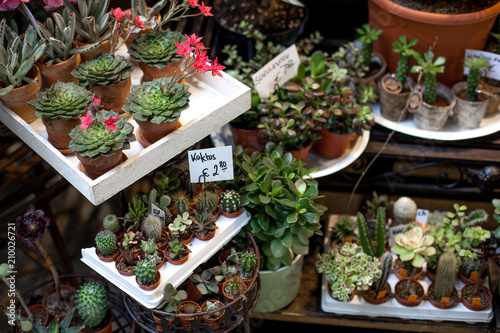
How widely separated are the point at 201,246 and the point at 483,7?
1.31 meters

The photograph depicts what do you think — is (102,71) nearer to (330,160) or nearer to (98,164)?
(98,164)

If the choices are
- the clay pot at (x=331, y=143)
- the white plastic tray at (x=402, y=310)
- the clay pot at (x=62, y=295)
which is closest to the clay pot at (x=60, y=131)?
the clay pot at (x=62, y=295)

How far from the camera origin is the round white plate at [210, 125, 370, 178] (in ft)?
5.97

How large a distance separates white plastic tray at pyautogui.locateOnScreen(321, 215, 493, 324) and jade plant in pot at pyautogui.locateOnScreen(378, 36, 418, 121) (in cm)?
64

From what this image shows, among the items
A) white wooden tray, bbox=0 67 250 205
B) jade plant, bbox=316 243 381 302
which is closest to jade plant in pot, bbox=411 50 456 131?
jade plant, bbox=316 243 381 302

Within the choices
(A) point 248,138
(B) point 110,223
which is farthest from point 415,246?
(B) point 110,223

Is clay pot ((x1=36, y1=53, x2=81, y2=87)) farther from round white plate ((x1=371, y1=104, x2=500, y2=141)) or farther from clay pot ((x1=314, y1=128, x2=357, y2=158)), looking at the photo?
round white plate ((x1=371, y1=104, x2=500, y2=141))

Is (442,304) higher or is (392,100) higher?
(392,100)

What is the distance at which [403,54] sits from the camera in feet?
6.15

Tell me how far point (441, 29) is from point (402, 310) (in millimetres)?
991

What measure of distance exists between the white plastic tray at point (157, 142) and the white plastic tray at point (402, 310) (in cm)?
85

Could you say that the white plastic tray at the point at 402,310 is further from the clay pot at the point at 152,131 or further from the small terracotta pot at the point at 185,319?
the clay pot at the point at 152,131

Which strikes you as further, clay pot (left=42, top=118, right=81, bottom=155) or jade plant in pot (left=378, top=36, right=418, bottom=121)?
A: jade plant in pot (left=378, top=36, right=418, bottom=121)

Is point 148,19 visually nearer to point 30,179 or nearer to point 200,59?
point 200,59
